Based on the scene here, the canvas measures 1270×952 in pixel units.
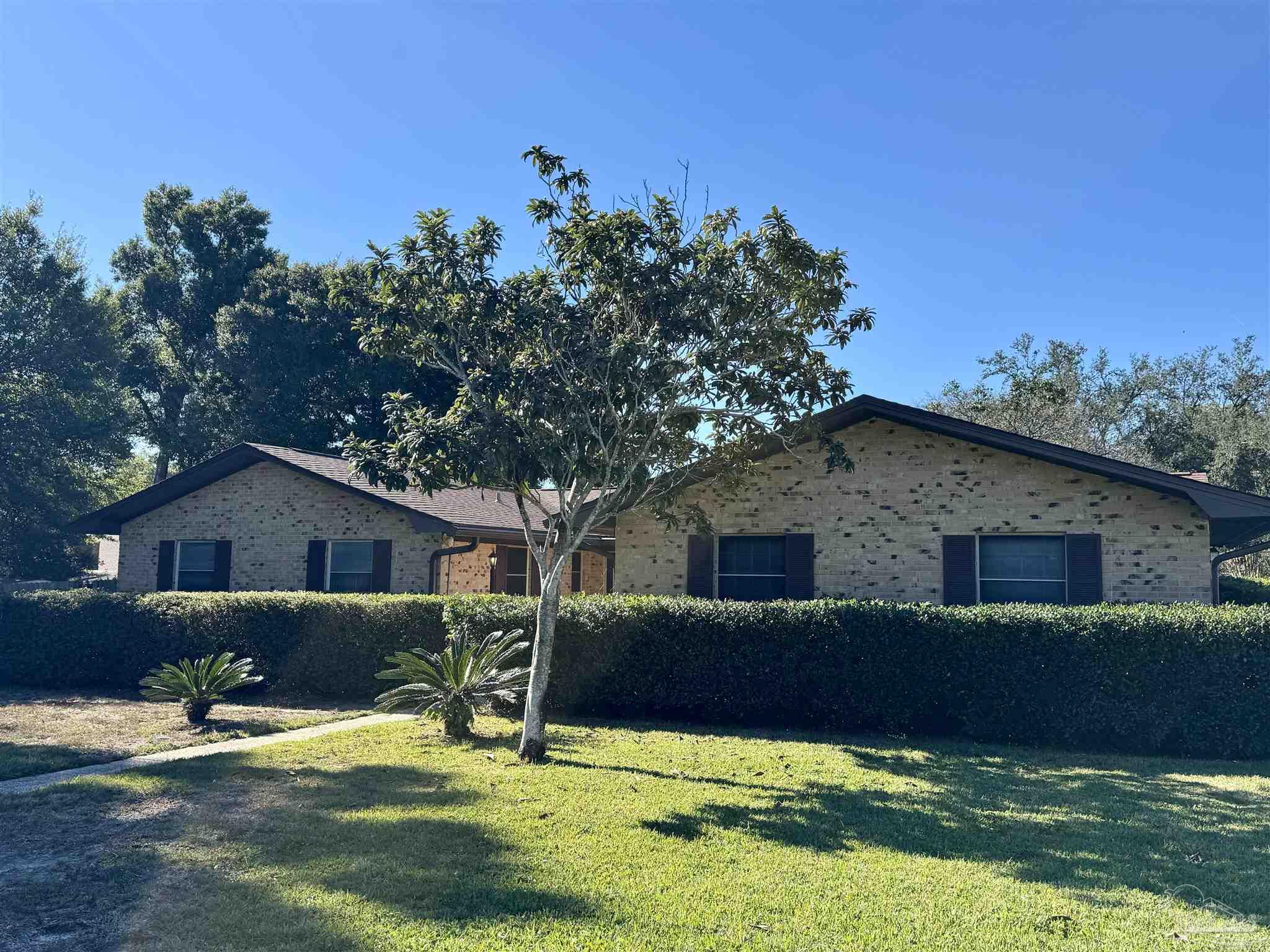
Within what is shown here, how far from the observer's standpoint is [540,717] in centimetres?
973

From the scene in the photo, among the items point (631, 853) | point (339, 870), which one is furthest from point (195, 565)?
point (631, 853)

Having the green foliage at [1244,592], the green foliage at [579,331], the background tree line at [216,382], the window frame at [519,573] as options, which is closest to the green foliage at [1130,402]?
the background tree line at [216,382]

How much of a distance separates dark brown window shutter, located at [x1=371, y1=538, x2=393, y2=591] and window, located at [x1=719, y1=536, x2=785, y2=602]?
697cm

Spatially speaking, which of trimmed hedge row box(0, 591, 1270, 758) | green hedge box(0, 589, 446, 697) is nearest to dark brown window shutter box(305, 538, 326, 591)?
green hedge box(0, 589, 446, 697)

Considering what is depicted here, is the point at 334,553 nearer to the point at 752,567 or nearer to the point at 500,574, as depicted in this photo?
the point at 500,574

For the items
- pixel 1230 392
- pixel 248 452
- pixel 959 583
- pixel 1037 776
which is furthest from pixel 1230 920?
pixel 1230 392

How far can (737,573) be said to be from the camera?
1516 cm

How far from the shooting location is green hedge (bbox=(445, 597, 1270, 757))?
33.4 ft

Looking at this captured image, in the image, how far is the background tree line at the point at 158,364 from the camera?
2658 centimetres

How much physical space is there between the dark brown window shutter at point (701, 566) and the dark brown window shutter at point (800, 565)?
123 centimetres

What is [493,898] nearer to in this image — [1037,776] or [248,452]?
[1037,776]

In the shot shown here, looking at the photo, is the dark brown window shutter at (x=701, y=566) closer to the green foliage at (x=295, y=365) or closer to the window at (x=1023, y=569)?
the window at (x=1023, y=569)

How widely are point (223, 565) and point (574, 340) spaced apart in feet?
43.6

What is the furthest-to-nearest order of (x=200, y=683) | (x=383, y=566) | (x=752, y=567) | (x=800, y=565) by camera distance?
(x=383, y=566), (x=752, y=567), (x=800, y=565), (x=200, y=683)
